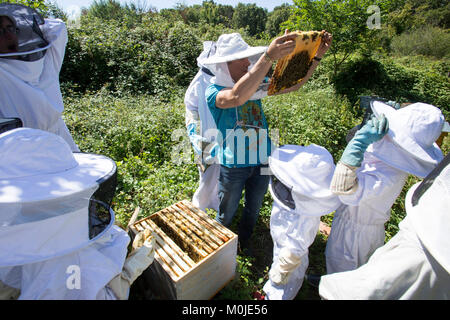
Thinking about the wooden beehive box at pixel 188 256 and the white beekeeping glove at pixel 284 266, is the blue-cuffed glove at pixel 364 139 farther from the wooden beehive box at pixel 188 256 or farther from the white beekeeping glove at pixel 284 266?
the wooden beehive box at pixel 188 256

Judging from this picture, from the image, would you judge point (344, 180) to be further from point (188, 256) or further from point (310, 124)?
point (310, 124)

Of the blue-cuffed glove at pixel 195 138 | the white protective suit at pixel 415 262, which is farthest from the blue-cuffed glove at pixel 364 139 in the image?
the blue-cuffed glove at pixel 195 138

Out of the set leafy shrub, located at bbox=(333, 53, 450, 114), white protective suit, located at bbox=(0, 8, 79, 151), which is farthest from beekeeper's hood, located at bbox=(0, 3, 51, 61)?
leafy shrub, located at bbox=(333, 53, 450, 114)

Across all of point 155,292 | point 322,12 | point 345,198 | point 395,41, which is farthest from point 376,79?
point 155,292

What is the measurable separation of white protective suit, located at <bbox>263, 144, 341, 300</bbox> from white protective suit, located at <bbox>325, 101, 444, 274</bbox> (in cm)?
18

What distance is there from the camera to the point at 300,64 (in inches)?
78.0

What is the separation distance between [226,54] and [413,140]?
143cm

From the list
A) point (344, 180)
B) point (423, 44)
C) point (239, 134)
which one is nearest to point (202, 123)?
point (239, 134)

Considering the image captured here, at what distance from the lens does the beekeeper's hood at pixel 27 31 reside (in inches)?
73.9

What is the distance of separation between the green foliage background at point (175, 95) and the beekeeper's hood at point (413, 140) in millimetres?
1489

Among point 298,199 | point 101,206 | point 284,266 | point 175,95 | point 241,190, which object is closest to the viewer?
point 101,206

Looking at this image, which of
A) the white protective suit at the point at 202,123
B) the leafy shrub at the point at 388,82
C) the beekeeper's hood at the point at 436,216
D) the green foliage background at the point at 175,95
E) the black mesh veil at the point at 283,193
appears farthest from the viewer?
the leafy shrub at the point at 388,82

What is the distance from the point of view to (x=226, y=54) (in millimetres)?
1812

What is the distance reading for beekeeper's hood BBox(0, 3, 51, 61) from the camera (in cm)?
188
